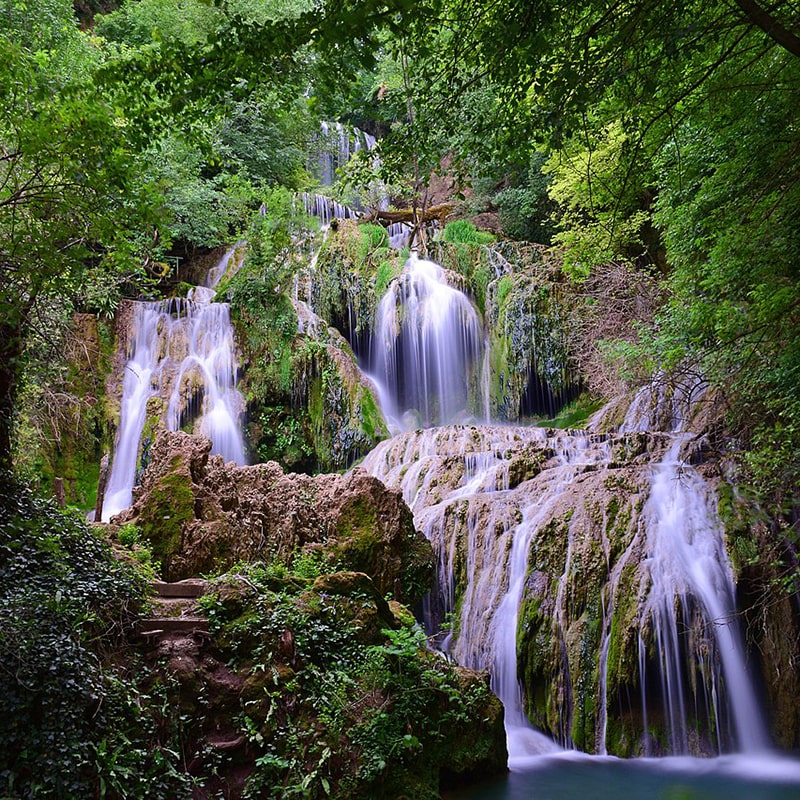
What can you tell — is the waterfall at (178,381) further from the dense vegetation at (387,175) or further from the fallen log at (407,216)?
the fallen log at (407,216)

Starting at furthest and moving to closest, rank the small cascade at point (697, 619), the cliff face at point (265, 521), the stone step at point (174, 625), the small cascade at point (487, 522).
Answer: the small cascade at point (487, 522) → the cliff face at point (265, 521) → the small cascade at point (697, 619) → the stone step at point (174, 625)

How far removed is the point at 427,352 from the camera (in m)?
16.9

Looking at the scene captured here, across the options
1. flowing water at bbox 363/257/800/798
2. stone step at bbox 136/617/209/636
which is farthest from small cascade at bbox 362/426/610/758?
stone step at bbox 136/617/209/636

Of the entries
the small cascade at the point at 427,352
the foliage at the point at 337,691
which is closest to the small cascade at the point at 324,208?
the small cascade at the point at 427,352

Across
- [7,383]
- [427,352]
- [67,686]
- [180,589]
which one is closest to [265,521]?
[180,589]

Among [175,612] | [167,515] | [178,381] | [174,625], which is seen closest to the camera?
[174,625]

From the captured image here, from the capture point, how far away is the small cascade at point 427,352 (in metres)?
16.6

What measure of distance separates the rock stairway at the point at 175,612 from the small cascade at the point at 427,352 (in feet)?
35.0

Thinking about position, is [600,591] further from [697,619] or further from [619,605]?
[697,619]

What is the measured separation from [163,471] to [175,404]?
7261mm

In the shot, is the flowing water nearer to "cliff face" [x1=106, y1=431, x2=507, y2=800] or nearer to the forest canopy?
"cliff face" [x1=106, y1=431, x2=507, y2=800]

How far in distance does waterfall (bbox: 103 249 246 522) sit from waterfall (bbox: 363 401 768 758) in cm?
649

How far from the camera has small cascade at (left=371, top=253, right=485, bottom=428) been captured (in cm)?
1659

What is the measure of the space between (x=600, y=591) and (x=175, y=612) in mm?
4926
